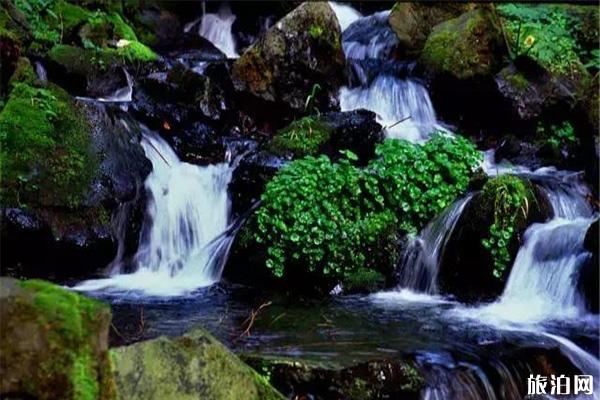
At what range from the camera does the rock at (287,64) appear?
32.6 feet

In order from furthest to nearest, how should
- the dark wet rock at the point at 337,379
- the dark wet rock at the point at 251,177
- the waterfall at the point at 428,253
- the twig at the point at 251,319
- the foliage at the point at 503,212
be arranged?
the dark wet rock at the point at 251,177
the waterfall at the point at 428,253
the foliage at the point at 503,212
the twig at the point at 251,319
the dark wet rock at the point at 337,379

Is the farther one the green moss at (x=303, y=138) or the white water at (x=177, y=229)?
the green moss at (x=303, y=138)

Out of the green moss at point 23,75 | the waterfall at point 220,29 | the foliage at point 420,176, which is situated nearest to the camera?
the foliage at point 420,176

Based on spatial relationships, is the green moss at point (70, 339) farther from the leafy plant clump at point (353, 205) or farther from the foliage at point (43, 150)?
the foliage at point (43, 150)

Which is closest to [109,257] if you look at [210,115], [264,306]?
[264,306]

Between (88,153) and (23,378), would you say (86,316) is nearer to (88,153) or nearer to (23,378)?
(23,378)

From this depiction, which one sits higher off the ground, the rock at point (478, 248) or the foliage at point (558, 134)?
the foliage at point (558, 134)

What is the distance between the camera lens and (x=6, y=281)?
8.04 feet

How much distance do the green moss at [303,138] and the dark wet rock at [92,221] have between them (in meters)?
1.63

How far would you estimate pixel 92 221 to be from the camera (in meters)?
7.04

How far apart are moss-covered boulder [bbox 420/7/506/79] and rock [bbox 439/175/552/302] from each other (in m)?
3.67

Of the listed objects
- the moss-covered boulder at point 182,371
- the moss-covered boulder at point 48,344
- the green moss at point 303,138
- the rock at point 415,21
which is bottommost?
the moss-covered boulder at point 182,371

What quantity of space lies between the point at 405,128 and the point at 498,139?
1381mm

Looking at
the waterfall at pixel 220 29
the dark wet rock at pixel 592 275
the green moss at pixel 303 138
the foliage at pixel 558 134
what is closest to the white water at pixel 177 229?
the green moss at pixel 303 138
